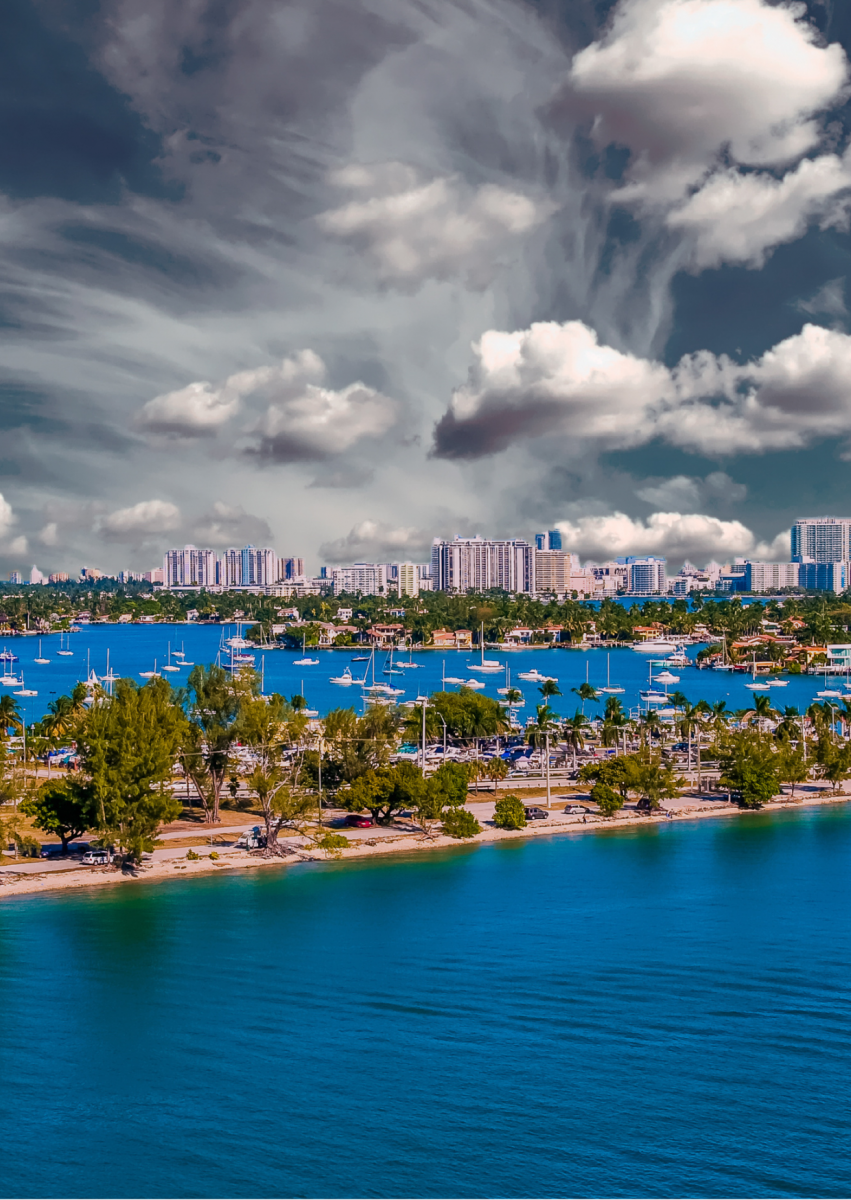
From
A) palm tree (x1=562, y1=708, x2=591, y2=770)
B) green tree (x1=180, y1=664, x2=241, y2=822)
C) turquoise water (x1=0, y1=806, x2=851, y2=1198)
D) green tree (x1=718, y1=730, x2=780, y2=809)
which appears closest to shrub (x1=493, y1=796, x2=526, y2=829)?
turquoise water (x1=0, y1=806, x2=851, y2=1198)

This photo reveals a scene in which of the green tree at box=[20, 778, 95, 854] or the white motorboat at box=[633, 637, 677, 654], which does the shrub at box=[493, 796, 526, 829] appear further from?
the white motorboat at box=[633, 637, 677, 654]

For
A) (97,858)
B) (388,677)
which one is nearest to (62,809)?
(97,858)

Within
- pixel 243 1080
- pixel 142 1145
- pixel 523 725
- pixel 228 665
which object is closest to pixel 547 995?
pixel 243 1080

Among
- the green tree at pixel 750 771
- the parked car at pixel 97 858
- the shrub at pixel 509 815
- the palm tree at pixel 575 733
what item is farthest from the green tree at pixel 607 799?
the parked car at pixel 97 858

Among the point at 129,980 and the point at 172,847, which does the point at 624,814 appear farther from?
the point at 129,980

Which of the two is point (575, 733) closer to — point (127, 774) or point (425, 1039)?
point (127, 774)

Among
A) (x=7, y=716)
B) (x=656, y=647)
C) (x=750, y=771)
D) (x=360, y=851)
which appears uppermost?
(x=656, y=647)

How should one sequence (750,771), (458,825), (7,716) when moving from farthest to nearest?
1. (7,716)
2. (750,771)
3. (458,825)
